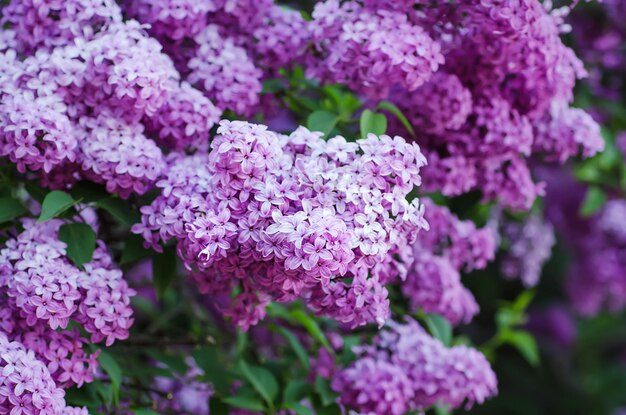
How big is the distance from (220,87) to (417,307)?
84 cm

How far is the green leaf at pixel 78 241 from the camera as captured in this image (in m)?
2.02

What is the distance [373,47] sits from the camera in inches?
83.3

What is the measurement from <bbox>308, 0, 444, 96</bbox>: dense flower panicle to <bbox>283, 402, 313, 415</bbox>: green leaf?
2.47 ft

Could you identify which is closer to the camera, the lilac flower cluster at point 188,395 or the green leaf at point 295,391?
the green leaf at point 295,391

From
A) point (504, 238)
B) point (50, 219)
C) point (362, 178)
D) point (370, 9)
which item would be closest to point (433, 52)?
point (370, 9)

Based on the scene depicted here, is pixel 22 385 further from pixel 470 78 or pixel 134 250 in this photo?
pixel 470 78

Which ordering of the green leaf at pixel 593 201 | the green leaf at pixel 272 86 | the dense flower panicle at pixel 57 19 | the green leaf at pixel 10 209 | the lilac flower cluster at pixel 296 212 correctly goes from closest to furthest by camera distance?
the lilac flower cluster at pixel 296 212
the green leaf at pixel 10 209
the dense flower panicle at pixel 57 19
the green leaf at pixel 272 86
the green leaf at pixel 593 201

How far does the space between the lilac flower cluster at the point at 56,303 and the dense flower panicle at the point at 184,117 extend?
0.33m

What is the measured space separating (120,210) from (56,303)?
275 millimetres

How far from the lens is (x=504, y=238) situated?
139 inches

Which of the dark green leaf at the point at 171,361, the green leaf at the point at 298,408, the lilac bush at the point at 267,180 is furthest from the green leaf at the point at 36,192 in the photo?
the green leaf at the point at 298,408

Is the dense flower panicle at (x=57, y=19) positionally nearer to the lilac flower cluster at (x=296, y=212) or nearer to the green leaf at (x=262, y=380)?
the lilac flower cluster at (x=296, y=212)

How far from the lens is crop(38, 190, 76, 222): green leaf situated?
193cm

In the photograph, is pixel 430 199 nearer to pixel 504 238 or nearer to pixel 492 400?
A: pixel 504 238
